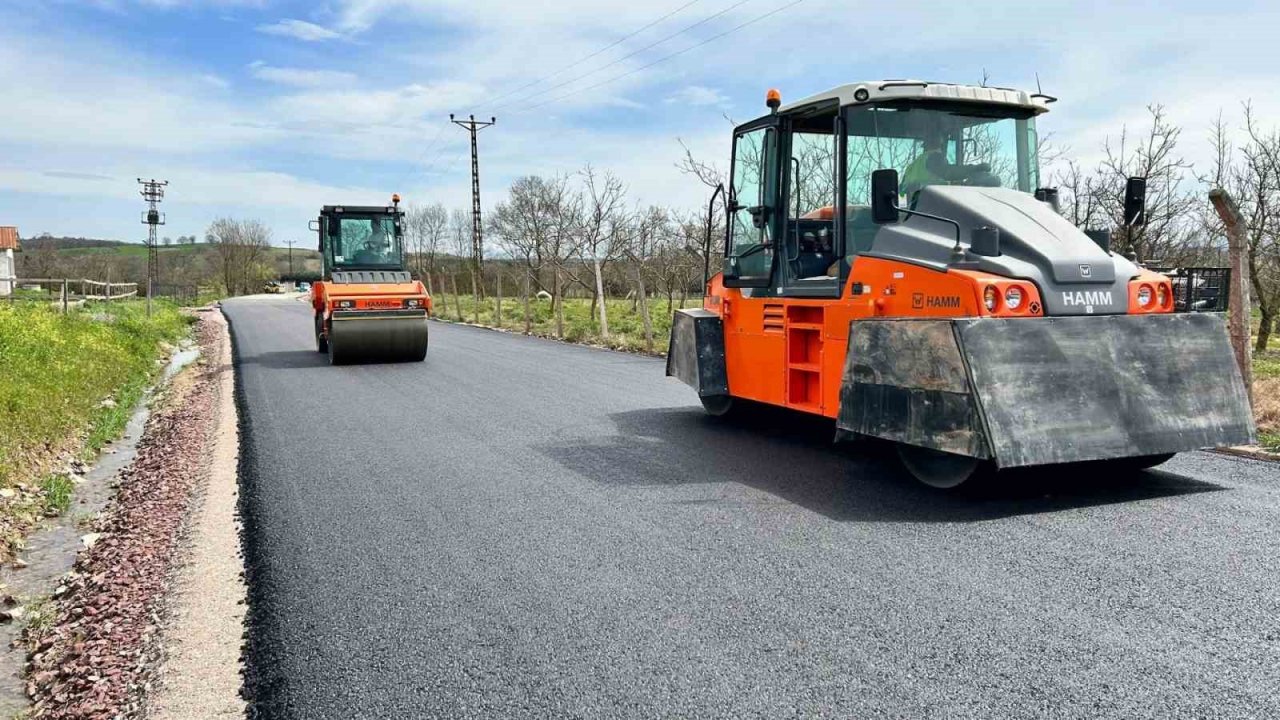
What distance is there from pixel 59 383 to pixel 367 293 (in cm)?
467

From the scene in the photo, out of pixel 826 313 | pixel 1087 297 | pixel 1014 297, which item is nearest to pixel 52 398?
pixel 826 313

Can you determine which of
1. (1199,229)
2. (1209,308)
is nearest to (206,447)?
(1209,308)

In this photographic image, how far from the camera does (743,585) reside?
3.88 metres

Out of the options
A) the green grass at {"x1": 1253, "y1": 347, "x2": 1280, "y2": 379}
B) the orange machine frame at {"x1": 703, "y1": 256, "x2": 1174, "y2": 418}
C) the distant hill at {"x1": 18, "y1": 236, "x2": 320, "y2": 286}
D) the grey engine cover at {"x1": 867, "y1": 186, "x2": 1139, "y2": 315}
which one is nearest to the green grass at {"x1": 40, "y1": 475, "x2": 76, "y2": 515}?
the orange machine frame at {"x1": 703, "y1": 256, "x2": 1174, "y2": 418}

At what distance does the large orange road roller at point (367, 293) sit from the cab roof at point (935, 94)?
9.31 m

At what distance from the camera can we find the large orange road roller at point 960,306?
4.89 m

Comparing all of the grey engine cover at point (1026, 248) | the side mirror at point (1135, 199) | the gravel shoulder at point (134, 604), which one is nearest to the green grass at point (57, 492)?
the gravel shoulder at point (134, 604)

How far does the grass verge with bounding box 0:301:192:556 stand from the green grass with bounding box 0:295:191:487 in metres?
0.01

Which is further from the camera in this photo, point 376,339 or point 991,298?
point 376,339

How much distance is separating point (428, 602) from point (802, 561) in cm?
169

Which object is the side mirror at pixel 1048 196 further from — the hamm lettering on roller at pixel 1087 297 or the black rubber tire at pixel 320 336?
the black rubber tire at pixel 320 336

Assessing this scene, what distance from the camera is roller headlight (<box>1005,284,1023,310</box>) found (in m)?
5.00

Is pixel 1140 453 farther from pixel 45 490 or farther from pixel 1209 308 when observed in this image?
pixel 45 490

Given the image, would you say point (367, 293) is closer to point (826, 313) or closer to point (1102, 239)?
point (826, 313)
